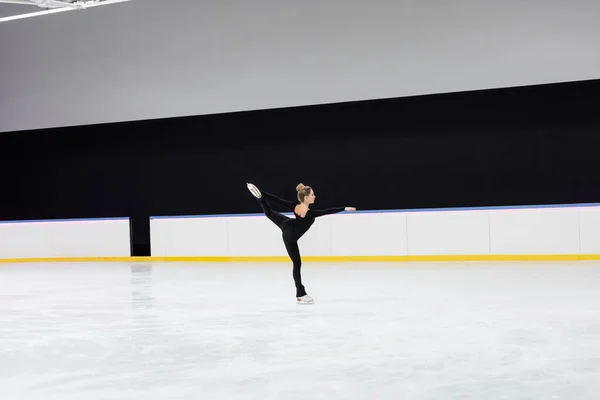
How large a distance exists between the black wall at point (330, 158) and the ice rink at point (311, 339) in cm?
441

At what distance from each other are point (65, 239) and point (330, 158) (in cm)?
665

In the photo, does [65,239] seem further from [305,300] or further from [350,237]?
[305,300]

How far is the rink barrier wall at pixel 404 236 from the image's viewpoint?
49.1 ft

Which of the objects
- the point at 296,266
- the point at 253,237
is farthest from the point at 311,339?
the point at 253,237

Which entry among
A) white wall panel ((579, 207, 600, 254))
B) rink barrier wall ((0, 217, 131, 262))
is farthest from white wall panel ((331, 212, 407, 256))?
rink barrier wall ((0, 217, 131, 262))

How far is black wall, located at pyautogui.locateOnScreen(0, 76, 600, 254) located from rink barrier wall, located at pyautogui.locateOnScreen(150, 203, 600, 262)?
70 centimetres

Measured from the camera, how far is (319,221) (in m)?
16.8

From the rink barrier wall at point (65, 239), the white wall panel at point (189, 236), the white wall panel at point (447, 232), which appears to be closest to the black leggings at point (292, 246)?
the white wall panel at point (447, 232)

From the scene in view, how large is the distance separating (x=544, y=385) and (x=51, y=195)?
56.0ft

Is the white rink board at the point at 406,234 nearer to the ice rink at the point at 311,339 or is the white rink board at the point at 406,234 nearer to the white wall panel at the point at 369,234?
the white wall panel at the point at 369,234

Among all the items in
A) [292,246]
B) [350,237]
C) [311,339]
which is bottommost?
[311,339]

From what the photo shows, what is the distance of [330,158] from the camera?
1745 centimetres

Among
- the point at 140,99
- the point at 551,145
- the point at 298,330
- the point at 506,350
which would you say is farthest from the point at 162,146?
the point at 506,350

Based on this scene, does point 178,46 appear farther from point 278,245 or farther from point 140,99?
point 278,245
